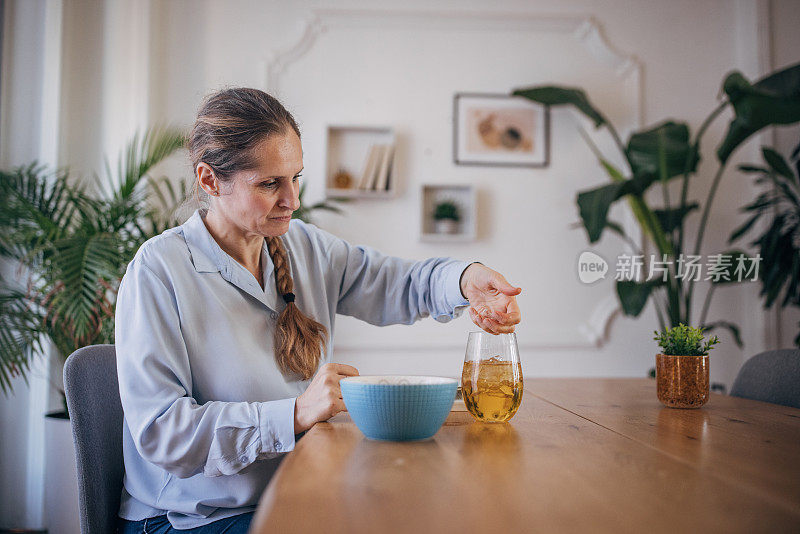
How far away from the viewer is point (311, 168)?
3.32 meters

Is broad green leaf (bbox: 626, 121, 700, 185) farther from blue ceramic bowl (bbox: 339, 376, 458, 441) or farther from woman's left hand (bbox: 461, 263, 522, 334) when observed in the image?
blue ceramic bowl (bbox: 339, 376, 458, 441)

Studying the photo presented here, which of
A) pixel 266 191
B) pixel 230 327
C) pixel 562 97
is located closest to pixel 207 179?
pixel 266 191

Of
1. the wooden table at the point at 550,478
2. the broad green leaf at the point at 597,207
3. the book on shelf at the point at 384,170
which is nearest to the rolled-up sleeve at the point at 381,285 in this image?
the wooden table at the point at 550,478

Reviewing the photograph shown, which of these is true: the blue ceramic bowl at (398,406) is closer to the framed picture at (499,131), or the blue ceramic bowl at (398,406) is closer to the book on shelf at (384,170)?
the book on shelf at (384,170)

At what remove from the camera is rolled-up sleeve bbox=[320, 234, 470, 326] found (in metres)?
1.58

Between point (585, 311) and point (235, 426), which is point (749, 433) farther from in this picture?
point (585, 311)

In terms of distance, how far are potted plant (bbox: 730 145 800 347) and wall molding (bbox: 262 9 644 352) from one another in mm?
552

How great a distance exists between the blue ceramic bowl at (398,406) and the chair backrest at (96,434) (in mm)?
523

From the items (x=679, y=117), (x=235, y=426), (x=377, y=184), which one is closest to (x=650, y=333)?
(x=679, y=117)

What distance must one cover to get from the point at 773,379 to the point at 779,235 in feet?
6.06

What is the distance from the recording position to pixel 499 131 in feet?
11.0

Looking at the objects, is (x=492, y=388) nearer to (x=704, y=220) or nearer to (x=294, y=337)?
(x=294, y=337)

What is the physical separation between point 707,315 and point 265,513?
3.30 m

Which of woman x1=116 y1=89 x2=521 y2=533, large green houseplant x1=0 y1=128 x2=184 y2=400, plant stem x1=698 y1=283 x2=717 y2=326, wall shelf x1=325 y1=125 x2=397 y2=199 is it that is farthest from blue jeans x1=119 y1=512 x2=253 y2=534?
plant stem x1=698 y1=283 x2=717 y2=326
